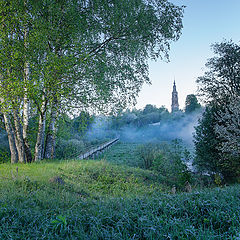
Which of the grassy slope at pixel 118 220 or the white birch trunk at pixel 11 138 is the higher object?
the white birch trunk at pixel 11 138

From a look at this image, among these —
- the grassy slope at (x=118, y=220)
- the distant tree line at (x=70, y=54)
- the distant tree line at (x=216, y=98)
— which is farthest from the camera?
the distant tree line at (x=216, y=98)

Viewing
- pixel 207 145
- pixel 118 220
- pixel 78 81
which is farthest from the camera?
pixel 207 145

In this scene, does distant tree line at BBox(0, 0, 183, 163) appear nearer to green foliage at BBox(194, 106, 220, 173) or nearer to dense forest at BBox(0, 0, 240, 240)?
dense forest at BBox(0, 0, 240, 240)

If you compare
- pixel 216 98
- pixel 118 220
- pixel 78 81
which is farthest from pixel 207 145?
pixel 118 220

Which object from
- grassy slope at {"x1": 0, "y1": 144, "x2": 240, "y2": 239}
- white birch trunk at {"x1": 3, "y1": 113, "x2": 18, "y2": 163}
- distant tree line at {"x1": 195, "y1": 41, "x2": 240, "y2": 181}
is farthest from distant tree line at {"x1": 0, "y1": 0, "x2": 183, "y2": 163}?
distant tree line at {"x1": 195, "y1": 41, "x2": 240, "y2": 181}

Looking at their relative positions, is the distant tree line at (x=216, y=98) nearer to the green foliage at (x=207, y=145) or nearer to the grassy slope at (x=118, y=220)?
the green foliage at (x=207, y=145)

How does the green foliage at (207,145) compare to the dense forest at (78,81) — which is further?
the green foliage at (207,145)

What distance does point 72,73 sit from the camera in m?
7.62

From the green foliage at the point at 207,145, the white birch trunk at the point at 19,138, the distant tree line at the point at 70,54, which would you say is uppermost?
the distant tree line at the point at 70,54

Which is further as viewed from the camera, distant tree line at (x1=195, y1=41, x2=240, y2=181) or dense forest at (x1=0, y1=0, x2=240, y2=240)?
distant tree line at (x1=195, y1=41, x2=240, y2=181)

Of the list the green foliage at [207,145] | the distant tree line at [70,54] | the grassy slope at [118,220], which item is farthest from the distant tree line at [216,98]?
the grassy slope at [118,220]

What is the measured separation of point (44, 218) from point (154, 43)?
9099 millimetres

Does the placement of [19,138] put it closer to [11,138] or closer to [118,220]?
[11,138]

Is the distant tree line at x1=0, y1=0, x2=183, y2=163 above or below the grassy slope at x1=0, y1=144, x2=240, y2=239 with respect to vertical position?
above
